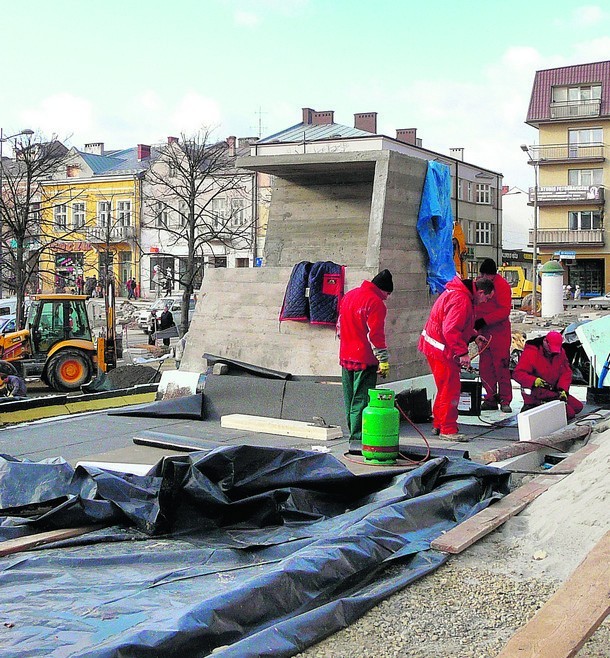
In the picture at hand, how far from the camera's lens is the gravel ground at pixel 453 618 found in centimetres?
405

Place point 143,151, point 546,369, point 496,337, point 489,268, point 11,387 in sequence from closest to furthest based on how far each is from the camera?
1. point 546,369
2. point 489,268
3. point 496,337
4. point 11,387
5. point 143,151

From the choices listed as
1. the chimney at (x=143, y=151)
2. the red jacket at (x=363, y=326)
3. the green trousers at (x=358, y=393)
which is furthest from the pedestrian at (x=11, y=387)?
the chimney at (x=143, y=151)

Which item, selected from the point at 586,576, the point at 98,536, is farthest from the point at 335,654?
the point at 98,536

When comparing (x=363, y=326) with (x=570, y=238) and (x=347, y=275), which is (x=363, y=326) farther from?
(x=570, y=238)

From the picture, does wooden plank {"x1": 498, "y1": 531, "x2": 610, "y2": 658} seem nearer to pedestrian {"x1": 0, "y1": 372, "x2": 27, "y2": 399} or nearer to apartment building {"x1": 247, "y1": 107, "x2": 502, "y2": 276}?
pedestrian {"x1": 0, "y1": 372, "x2": 27, "y2": 399}

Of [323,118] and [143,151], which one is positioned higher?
[323,118]

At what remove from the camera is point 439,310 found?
9453 mm

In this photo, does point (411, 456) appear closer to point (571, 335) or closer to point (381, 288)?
point (381, 288)

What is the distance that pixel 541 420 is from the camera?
9.02m

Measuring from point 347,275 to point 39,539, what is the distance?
618 centimetres

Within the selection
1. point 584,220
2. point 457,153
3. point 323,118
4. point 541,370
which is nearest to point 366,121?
point 323,118

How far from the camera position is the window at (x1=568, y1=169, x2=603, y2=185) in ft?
203

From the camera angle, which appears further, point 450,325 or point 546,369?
point 546,369

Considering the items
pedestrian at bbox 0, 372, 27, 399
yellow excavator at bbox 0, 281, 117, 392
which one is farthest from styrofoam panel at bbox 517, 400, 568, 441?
yellow excavator at bbox 0, 281, 117, 392
